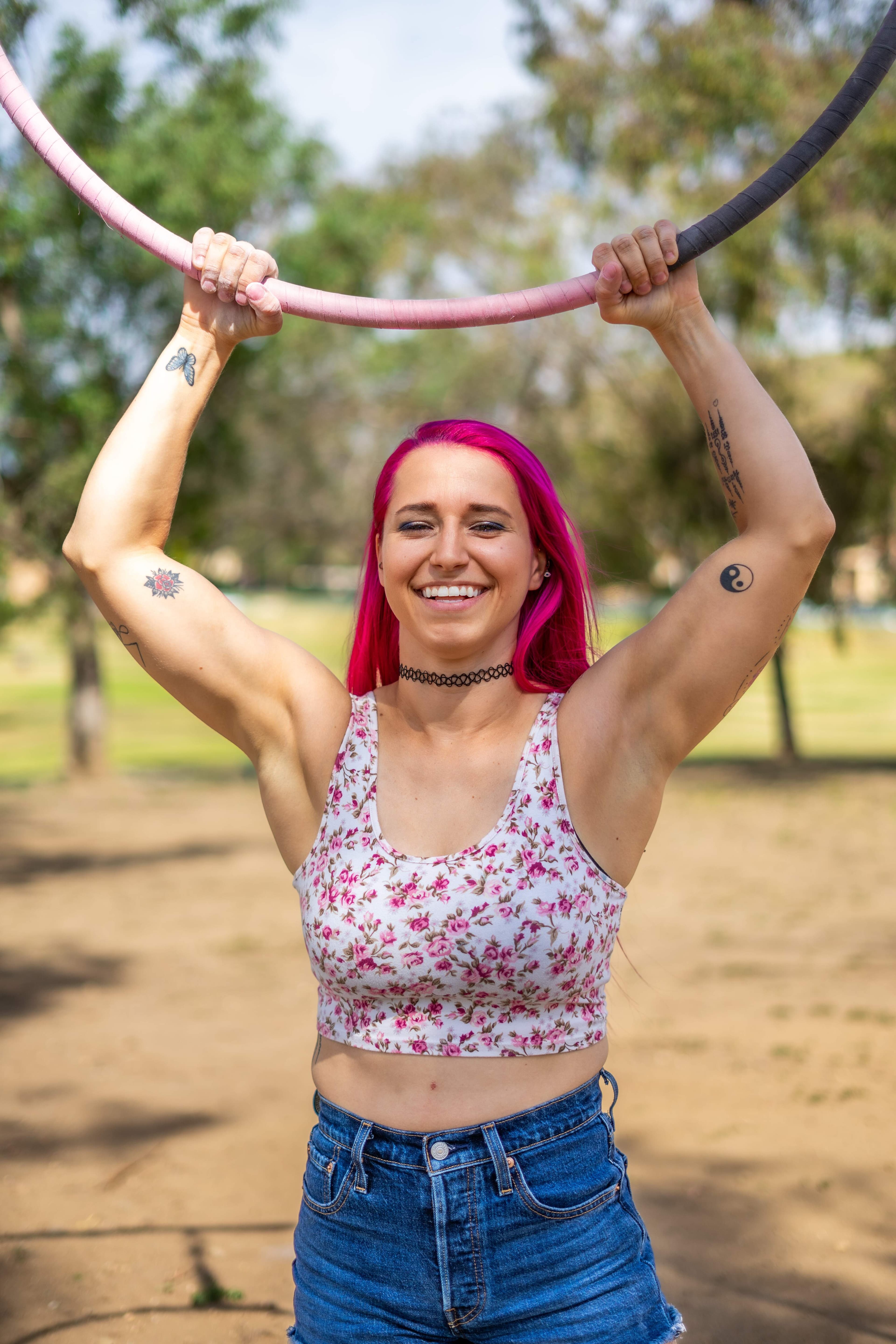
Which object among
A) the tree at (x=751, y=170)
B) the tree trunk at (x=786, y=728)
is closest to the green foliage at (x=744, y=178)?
the tree at (x=751, y=170)

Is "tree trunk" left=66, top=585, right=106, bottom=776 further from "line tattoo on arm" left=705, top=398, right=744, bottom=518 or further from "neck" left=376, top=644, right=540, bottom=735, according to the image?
"line tattoo on arm" left=705, top=398, right=744, bottom=518

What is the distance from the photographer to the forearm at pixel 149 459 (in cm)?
214

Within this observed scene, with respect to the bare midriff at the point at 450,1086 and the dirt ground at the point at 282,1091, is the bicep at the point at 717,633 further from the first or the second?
the dirt ground at the point at 282,1091

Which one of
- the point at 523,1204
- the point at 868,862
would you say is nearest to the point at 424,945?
the point at 523,1204

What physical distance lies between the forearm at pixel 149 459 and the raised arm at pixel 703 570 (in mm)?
720

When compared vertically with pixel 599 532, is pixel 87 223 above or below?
above

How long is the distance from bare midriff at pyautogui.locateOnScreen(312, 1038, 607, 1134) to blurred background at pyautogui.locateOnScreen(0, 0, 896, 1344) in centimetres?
82

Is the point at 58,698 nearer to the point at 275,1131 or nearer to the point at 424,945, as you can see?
the point at 275,1131

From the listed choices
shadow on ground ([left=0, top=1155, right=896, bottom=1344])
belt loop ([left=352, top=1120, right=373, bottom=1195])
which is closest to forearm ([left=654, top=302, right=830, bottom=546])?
belt loop ([left=352, top=1120, right=373, bottom=1195])

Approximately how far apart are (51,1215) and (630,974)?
4314 mm

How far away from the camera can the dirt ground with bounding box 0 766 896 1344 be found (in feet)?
13.0

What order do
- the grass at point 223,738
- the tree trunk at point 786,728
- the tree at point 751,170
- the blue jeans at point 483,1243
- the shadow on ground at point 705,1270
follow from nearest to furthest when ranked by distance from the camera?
the blue jeans at point 483,1243 → the shadow on ground at point 705,1270 → the tree at point 751,170 → the tree trunk at point 786,728 → the grass at point 223,738

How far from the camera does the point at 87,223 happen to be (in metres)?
12.9

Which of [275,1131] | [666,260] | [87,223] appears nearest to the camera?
[666,260]
